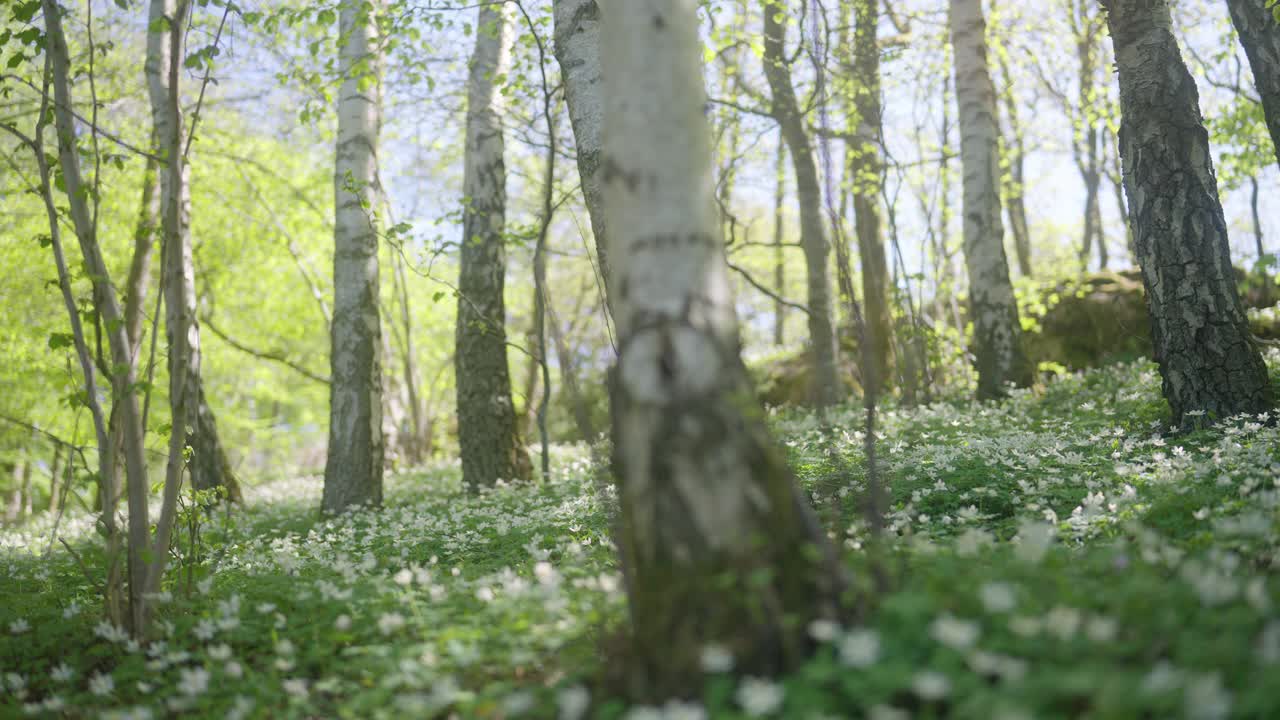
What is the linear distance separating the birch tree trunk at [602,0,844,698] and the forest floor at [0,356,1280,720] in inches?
5.5

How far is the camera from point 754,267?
31.0 meters

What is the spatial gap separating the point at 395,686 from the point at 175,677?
1179mm

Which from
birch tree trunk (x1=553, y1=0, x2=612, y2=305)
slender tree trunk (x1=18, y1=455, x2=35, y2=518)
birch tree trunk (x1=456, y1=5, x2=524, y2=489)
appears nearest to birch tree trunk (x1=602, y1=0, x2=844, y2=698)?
birch tree trunk (x1=553, y1=0, x2=612, y2=305)

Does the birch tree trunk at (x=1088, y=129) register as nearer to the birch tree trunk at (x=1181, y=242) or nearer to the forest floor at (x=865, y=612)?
the birch tree trunk at (x=1181, y=242)

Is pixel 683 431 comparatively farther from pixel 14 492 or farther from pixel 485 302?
pixel 14 492

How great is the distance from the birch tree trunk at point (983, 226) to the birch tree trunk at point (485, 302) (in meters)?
5.60

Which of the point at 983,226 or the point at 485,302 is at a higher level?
the point at 983,226

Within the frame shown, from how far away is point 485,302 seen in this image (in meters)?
8.99

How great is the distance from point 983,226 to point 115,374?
886 centimetres

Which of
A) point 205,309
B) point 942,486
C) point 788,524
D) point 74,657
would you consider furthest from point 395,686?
point 205,309

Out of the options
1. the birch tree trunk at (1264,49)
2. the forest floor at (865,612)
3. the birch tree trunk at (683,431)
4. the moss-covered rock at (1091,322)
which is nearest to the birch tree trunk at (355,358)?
the forest floor at (865,612)

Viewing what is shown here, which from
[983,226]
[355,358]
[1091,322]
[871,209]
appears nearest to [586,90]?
[355,358]

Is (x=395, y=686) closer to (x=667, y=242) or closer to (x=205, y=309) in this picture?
(x=667, y=242)

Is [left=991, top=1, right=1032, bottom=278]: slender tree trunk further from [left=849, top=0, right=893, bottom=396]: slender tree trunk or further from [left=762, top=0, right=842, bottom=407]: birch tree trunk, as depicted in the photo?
[left=762, top=0, right=842, bottom=407]: birch tree trunk
